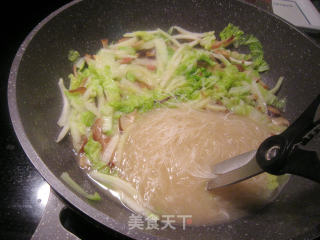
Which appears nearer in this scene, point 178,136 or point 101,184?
point 101,184

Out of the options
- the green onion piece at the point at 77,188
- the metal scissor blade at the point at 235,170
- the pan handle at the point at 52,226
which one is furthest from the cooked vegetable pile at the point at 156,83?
the metal scissor blade at the point at 235,170

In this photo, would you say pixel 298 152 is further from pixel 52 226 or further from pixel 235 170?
pixel 52 226

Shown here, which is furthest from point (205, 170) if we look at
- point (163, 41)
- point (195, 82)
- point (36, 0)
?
point (36, 0)

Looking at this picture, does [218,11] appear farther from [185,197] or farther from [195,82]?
[185,197]

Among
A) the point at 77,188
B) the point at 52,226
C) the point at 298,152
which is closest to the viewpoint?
the point at 298,152

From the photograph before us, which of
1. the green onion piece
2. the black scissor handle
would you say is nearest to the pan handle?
the green onion piece

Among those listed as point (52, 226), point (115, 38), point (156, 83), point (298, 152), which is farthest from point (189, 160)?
point (115, 38)

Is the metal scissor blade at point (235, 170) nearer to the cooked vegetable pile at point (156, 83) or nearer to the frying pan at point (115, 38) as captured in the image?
the frying pan at point (115, 38)
